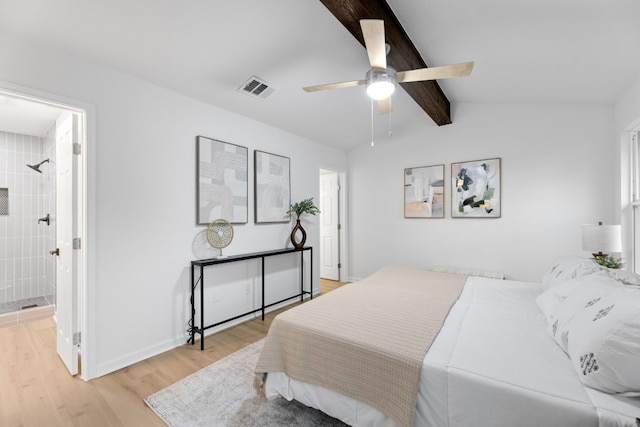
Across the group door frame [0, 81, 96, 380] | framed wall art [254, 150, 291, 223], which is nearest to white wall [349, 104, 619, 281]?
framed wall art [254, 150, 291, 223]

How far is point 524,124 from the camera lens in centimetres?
353

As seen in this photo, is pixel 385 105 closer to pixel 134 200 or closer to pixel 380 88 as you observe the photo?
pixel 380 88

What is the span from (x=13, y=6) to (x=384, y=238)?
14.6 ft

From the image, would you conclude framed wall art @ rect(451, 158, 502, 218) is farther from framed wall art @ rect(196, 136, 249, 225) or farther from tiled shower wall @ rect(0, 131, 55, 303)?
Answer: tiled shower wall @ rect(0, 131, 55, 303)

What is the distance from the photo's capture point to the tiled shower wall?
11.7ft

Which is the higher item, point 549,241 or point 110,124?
point 110,124

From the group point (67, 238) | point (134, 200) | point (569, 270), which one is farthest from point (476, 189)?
point (67, 238)

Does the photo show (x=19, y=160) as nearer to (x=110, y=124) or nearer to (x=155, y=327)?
(x=110, y=124)

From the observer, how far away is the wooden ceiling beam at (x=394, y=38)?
175 cm

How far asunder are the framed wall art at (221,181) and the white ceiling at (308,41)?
487mm

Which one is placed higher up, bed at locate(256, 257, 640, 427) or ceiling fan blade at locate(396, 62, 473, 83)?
ceiling fan blade at locate(396, 62, 473, 83)

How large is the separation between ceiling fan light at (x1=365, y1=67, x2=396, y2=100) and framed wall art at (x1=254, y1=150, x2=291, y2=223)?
71.5 inches

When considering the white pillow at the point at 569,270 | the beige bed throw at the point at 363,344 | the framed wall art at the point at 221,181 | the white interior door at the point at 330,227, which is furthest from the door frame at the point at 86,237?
the white interior door at the point at 330,227

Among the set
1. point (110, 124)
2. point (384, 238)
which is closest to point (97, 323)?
point (110, 124)
